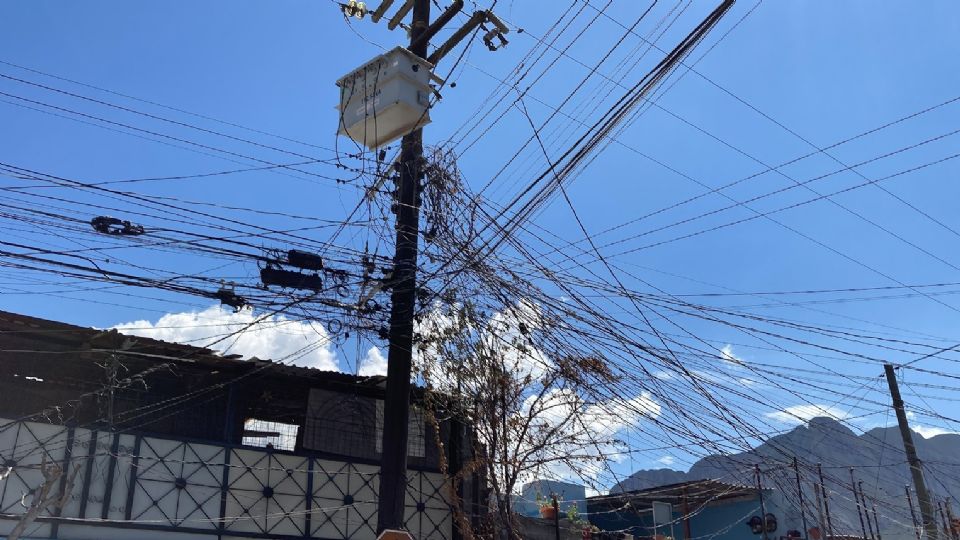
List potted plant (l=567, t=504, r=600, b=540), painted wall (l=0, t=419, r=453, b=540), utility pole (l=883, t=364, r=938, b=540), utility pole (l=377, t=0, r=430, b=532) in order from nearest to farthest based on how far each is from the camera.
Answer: utility pole (l=377, t=0, r=430, b=532)
painted wall (l=0, t=419, r=453, b=540)
utility pole (l=883, t=364, r=938, b=540)
potted plant (l=567, t=504, r=600, b=540)

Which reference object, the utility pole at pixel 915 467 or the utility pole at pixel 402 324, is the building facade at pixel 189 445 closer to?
the utility pole at pixel 402 324

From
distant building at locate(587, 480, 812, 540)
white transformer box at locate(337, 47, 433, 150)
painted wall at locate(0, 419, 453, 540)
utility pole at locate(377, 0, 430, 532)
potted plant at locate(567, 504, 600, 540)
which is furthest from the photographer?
distant building at locate(587, 480, 812, 540)

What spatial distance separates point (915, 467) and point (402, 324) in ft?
42.9

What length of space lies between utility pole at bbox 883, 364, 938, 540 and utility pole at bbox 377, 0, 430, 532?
12.7 meters

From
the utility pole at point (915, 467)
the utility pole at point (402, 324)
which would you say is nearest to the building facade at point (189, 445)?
the utility pole at point (402, 324)

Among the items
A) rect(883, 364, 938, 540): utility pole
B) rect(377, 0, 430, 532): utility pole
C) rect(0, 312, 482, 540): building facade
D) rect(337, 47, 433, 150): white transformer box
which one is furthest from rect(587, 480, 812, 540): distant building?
rect(337, 47, 433, 150): white transformer box

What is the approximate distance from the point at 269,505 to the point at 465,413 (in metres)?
4.13

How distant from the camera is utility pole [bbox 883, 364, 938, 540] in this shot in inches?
667

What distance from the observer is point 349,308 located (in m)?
11.4

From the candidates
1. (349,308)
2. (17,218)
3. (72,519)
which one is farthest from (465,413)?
(17,218)

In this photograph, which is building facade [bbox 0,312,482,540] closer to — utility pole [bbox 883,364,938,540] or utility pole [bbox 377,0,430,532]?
utility pole [bbox 377,0,430,532]

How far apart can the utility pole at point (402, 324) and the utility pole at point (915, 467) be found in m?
12.7

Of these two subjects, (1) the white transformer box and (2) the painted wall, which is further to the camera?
(2) the painted wall

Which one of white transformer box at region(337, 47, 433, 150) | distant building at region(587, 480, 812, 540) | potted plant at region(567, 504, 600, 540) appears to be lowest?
potted plant at region(567, 504, 600, 540)
